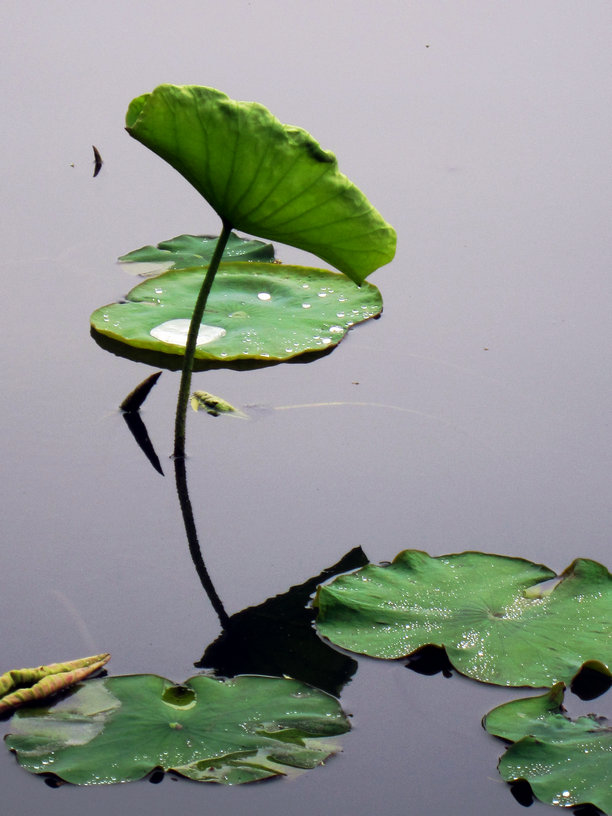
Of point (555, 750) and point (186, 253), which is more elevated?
point (186, 253)

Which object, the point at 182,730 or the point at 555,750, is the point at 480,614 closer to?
the point at 555,750

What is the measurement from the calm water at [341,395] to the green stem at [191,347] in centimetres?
4

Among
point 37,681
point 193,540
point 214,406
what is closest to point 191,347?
point 214,406

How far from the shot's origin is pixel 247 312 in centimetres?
196

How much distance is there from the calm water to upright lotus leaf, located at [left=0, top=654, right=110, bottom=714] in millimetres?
60

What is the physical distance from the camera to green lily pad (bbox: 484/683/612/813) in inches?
39.5

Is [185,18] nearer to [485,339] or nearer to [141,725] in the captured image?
[485,339]

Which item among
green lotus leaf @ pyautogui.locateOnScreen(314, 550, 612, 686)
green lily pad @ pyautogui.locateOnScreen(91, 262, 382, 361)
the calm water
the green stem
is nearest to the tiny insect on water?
the calm water

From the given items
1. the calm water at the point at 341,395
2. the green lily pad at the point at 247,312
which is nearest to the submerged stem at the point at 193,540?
the calm water at the point at 341,395

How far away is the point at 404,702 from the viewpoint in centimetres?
115

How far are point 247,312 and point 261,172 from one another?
0.55m

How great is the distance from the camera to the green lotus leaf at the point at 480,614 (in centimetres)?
117

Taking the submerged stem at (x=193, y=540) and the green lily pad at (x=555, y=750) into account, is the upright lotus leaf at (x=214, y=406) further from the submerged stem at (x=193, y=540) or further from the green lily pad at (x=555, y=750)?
the green lily pad at (x=555, y=750)

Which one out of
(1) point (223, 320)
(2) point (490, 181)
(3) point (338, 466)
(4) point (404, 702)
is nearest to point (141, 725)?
(4) point (404, 702)
